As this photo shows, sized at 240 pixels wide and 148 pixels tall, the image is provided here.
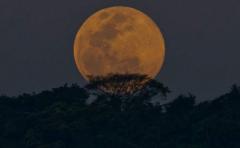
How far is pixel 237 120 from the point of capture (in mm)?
87750

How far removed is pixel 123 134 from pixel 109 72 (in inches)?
310

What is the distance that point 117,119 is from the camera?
88438 millimetres

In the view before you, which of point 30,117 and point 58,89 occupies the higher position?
point 58,89

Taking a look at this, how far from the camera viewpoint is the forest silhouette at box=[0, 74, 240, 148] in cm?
8581

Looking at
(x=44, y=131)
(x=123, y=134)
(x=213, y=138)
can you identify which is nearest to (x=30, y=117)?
(x=44, y=131)

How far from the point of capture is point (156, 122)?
8944cm

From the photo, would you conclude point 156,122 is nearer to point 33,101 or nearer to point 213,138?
point 213,138

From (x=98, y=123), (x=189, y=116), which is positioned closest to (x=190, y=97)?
(x=189, y=116)

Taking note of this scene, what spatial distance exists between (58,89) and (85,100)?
9.50 ft

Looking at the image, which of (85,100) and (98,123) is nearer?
(98,123)

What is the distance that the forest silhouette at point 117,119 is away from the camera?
85812mm

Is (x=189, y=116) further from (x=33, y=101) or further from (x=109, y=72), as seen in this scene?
(x=33, y=101)

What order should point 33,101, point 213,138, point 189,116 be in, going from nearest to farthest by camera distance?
point 213,138 < point 189,116 < point 33,101

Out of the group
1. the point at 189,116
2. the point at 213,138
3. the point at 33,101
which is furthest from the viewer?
the point at 33,101
